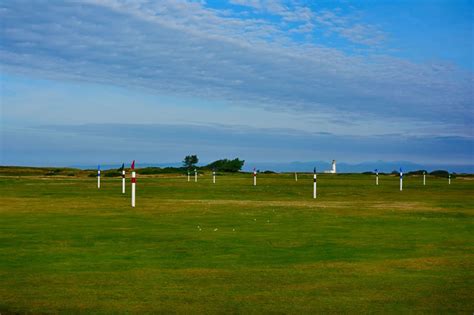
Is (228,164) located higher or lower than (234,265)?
higher

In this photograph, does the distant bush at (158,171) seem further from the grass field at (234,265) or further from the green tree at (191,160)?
the grass field at (234,265)

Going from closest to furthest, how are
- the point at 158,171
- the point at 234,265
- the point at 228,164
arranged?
the point at 234,265 → the point at 158,171 → the point at 228,164

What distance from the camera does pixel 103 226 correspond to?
62.8 ft

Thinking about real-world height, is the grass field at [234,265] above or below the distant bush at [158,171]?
below

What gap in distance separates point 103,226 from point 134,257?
6645 millimetres

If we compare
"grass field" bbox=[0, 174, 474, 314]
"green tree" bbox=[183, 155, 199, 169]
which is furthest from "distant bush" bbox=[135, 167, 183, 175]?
"grass field" bbox=[0, 174, 474, 314]

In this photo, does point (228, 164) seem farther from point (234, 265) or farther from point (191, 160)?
point (234, 265)

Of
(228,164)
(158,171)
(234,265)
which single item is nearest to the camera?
(234,265)

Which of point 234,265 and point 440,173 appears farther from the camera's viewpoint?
point 440,173

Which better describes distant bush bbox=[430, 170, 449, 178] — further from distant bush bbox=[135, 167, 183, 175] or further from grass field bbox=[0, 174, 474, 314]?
grass field bbox=[0, 174, 474, 314]

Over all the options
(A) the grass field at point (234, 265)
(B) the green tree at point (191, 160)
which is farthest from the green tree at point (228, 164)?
(A) the grass field at point (234, 265)

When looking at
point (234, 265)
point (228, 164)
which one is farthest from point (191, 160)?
point (234, 265)

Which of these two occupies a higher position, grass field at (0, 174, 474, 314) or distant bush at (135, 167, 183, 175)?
distant bush at (135, 167, 183, 175)

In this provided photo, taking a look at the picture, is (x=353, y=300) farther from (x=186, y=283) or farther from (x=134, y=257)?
(x=134, y=257)
